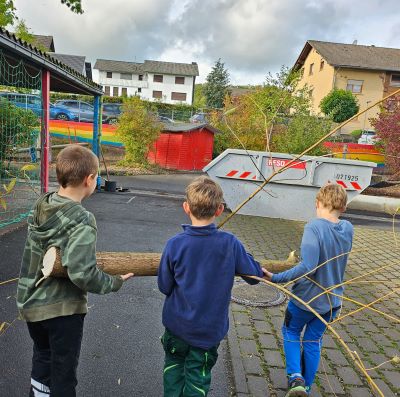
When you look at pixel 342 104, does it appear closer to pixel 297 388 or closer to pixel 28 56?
pixel 28 56

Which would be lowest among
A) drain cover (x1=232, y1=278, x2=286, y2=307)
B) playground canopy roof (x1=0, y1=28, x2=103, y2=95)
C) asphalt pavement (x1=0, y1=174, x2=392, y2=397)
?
asphalt pavement (x1=0, y1=174, x2=392, y2=397)

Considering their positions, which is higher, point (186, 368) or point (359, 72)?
point (359, 72)

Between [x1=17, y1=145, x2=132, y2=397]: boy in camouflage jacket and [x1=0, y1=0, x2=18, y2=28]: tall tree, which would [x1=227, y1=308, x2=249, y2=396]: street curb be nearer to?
[x1=17, y1=145, x2=132, y2=397]: boy in camouflage jacket

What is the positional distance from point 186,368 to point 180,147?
1588cm

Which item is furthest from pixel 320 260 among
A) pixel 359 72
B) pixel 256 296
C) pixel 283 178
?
pixel 359 72

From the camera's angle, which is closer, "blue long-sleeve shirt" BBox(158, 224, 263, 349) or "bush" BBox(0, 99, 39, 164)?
"blue long-sleeve shirt" BBox(158, 224, 263, 349)

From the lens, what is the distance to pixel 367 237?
8070 millimetres

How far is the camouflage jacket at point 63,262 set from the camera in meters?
1.83

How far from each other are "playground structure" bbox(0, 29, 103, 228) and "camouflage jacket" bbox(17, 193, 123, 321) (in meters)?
4.69

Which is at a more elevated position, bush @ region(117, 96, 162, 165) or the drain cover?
bush @ region(117, 96, 162, 165)

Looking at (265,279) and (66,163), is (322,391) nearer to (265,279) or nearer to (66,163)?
(265,279)

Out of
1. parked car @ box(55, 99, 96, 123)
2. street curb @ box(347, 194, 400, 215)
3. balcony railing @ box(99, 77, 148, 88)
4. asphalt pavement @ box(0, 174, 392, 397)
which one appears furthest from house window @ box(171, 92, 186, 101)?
asphalt pavement @ box(0, 174, 392, 397)

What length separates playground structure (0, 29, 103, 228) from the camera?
22.2ft

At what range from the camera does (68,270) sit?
1818 mm
